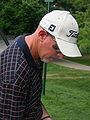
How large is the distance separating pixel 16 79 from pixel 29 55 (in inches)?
7.2

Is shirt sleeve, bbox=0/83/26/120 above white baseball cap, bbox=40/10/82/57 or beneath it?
beneath

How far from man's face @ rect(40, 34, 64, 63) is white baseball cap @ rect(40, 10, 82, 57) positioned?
33mm

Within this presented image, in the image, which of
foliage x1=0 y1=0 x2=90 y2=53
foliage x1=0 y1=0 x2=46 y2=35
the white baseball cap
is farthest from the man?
foliage x1=0 y1=0 x2=46 y2=35

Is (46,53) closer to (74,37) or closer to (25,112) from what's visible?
(74,37)

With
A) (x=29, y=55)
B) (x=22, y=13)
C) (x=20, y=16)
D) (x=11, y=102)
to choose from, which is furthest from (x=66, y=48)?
(x=20, y=16)

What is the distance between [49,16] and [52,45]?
0.64 ft

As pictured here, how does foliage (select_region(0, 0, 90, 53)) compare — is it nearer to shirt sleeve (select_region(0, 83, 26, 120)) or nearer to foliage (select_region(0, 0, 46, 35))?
foliage (select_region(0, 0, 46, 35))

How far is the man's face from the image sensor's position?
225 centimetres

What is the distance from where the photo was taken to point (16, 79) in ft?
7.43

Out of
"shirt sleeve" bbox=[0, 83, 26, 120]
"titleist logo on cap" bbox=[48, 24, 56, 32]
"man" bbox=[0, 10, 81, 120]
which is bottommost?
"shirt sleeve" bbox=[0, 83, 26, 120]

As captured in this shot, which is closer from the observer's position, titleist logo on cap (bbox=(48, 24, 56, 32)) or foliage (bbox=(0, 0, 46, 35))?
titleist logo on cap (bbox=(48, 24, 56, 32))

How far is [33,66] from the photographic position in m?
2.41

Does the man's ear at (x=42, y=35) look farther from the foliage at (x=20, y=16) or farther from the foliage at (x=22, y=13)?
the foliage at (x=20, y=16)

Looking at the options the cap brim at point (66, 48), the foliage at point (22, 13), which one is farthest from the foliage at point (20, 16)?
the cap brim at point (66, 48)
